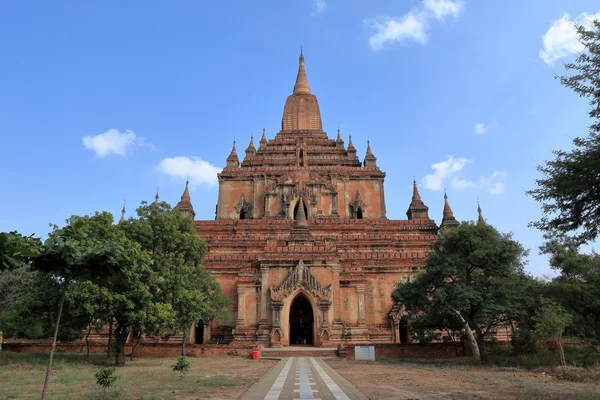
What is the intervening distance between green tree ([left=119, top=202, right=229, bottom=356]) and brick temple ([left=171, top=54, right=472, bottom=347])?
7.11 metres

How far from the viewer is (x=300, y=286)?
3331 cm

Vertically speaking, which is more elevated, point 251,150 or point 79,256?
point 251,150

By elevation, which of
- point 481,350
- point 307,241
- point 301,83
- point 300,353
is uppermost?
point 301,83

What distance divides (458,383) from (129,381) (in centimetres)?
1152

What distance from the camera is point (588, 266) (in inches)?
963

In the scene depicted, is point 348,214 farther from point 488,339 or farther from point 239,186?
point 488,339

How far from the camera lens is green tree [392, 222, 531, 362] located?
73.0ft

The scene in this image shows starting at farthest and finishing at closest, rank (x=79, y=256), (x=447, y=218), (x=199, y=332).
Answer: (x=447, y=218)
(x=199, y=332)
(x=79, y=256)

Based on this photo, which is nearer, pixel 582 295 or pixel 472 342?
pixel 582 295

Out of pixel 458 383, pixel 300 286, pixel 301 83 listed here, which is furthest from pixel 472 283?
pixel 301 83

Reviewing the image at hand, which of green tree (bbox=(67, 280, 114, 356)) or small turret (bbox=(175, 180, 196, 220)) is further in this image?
small turret (bbox=(175, 180, 196, 220))

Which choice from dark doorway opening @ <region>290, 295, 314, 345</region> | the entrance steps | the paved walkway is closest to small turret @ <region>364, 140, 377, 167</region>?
dark doorway opening @ <region>290, 295, 314, 345</region>

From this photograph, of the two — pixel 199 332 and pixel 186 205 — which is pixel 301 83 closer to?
pixel 186 205

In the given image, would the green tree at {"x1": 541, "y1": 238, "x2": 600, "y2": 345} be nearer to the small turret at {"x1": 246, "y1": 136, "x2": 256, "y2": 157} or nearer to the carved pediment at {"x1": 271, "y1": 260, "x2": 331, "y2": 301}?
the carved pediment at {"x1": 271, "y1": 260, "x2": 331, "y2": 301}
